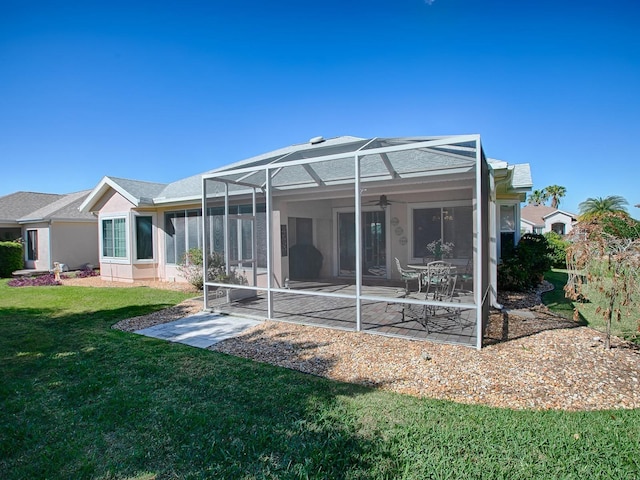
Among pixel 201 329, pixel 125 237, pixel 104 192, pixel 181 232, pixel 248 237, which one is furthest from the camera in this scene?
pixel 104 192

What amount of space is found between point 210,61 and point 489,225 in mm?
10694

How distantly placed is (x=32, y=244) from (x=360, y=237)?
2213cm

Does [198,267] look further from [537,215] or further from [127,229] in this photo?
[537,215]

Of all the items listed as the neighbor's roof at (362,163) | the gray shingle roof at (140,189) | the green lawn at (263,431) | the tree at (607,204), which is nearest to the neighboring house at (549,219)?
the tree at (607,204)

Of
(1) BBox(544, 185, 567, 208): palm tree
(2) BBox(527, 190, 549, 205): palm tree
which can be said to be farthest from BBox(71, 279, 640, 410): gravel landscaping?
(2) BBox(527, 190, 549, 205): palm tree

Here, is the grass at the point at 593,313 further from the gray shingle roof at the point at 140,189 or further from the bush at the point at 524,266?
the gray shingle roof at the point at 140,189

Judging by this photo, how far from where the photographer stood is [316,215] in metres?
12.6

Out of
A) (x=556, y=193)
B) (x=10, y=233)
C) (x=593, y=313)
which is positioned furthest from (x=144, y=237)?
(x=556, y=193)

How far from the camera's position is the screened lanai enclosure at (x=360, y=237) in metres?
6.23

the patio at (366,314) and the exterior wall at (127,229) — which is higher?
the exterior wall at (127,229)

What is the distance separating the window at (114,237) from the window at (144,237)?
0.71 m

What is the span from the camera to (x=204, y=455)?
2840 mm

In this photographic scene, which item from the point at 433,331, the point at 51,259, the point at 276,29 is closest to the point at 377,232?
the point at 433,331

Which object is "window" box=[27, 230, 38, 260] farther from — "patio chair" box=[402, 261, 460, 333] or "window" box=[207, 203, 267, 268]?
"patio chair" box=[402, 261, 460, 333]
